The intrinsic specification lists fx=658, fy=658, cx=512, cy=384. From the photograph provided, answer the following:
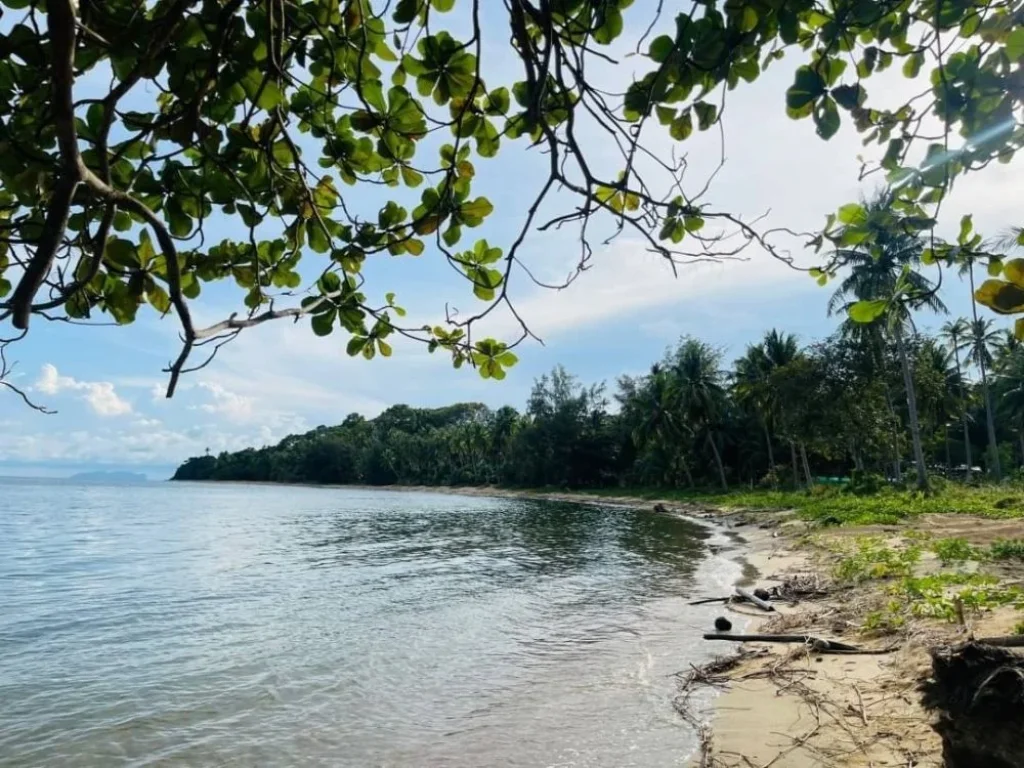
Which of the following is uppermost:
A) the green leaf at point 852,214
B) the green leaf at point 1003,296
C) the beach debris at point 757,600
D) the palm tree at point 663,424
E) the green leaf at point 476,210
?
the palm tree at point 663,424

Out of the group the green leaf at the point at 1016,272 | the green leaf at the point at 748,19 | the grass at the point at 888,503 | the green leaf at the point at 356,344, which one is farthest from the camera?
the grass at the point at 888,503

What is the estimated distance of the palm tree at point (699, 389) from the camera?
144 feet

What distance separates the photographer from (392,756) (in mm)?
5816

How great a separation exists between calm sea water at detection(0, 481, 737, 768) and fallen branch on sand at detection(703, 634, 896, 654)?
0.46 m

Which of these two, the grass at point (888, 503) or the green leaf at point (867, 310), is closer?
the green leaf at point (867, 310)

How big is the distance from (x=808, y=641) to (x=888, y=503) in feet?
54.8

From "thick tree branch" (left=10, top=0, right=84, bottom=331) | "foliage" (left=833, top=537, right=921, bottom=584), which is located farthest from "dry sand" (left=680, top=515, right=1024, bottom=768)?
"thick tree branch" (left=10, top=0, right=84, bottom=331)

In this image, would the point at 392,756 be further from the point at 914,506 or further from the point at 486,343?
the point at 914,506

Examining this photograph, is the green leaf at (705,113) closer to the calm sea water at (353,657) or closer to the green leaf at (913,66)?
the green leaf at (913,66)

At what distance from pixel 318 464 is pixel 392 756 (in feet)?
351

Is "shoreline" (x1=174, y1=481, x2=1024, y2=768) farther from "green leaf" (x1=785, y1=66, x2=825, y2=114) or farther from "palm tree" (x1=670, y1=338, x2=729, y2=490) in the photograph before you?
"palm tree" (x1=670, y1=338, x2=729, y2=490)

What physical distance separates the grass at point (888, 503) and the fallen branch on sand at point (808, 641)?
37.7 feet

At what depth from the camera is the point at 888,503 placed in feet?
70.3

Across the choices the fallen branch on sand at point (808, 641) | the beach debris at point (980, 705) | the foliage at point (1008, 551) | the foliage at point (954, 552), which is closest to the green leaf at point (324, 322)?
the beach debris at point (980, 705)
